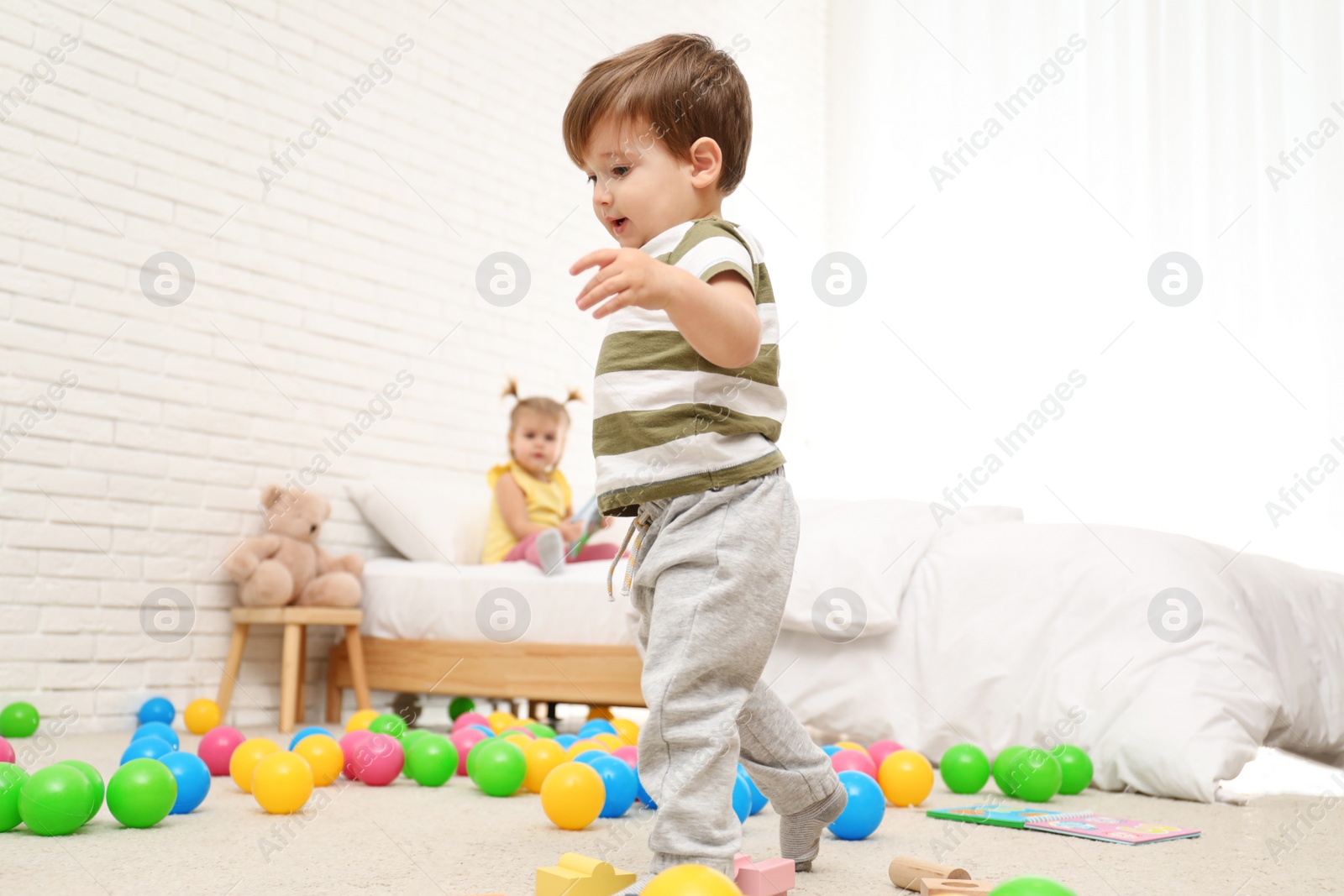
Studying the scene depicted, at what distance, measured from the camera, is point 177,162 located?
121 inches

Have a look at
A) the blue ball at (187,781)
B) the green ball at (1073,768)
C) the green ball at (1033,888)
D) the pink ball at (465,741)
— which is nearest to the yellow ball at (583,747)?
the pink ball at (465,741)

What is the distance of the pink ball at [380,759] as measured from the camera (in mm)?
1999

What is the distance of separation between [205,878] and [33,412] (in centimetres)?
190

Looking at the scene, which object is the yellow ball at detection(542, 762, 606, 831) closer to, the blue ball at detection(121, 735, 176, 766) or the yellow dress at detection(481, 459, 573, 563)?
the blue ball at detection(121, 735, 176, 766)

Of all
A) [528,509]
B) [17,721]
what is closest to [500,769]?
[17,721]

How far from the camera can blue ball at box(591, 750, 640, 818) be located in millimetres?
1692

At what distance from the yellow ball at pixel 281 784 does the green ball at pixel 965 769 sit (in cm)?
113

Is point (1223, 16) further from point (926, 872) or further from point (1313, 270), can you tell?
point (926, 872)

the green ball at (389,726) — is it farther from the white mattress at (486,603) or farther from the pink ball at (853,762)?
the pink ball at (853,762)

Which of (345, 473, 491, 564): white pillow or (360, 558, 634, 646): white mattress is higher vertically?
(345, 473, 491, 564): white pillow

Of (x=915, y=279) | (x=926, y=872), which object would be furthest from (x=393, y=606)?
(x=915, y=279)

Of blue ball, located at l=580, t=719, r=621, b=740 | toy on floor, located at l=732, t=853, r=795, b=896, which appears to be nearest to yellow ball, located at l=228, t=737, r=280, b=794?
blue ball, located at l=580, t=719, r=621, b=740

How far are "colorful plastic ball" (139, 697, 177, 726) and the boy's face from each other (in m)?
2.20

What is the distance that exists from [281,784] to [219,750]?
51 centimetres
